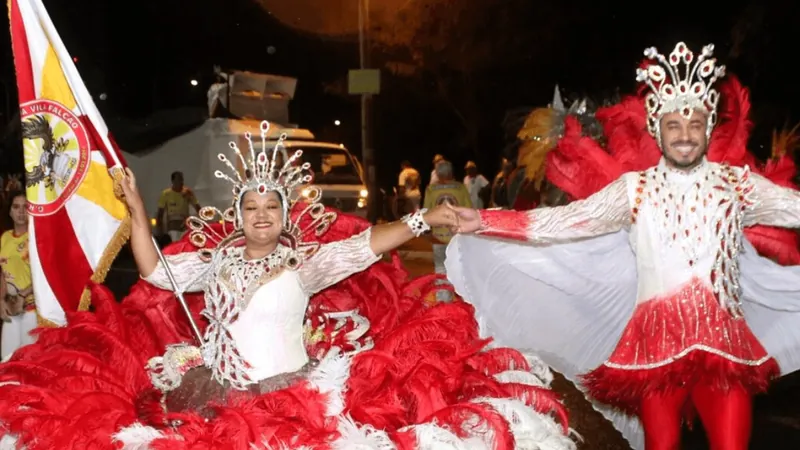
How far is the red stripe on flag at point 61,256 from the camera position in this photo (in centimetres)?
489

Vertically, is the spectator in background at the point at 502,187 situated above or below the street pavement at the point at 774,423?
above

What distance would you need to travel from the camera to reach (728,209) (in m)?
4.55

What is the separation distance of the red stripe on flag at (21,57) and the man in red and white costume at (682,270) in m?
2.19

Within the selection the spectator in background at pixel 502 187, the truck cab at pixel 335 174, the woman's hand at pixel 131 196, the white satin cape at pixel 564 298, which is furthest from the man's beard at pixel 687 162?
the truck cab at pixel 335 174

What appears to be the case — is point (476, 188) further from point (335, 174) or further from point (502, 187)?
point (502, 187)

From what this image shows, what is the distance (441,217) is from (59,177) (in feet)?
6.29

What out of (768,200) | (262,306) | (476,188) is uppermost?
(768,200)

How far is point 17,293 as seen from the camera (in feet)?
23.9

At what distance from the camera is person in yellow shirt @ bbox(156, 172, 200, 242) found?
15816 millimetres

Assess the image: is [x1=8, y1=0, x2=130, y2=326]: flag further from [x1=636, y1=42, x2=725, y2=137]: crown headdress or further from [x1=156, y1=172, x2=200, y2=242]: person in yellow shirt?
[x1=156, y1=172, x2=200, y2=242]: person in yellow shirt

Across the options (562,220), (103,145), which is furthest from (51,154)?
(562,220)

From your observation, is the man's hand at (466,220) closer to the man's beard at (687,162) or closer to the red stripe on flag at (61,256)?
the man's beard at (687,162)

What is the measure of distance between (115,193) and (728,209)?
284 cm

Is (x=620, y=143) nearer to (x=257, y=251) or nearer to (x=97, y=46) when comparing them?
(x=257, y=251)
